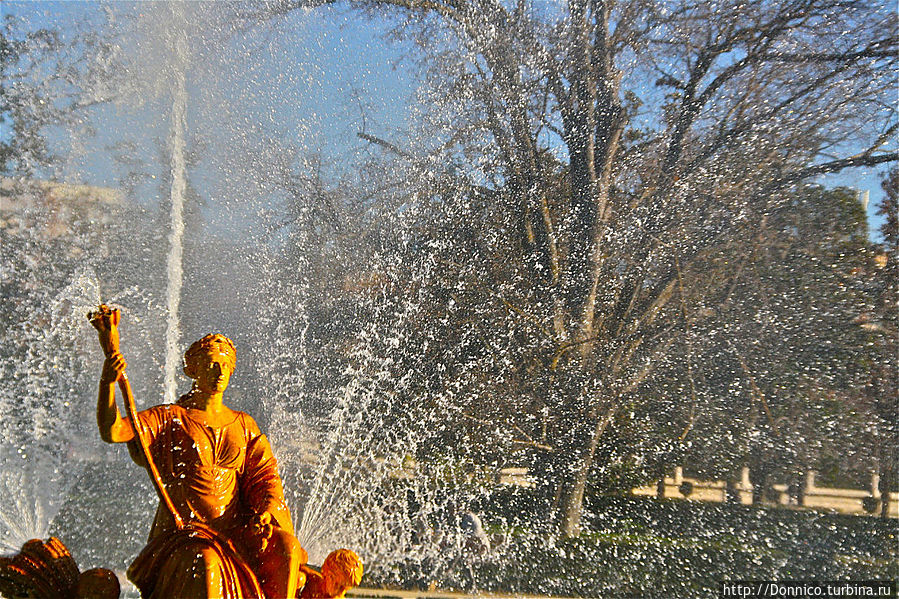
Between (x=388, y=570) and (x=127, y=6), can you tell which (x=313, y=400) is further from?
(x=127, y=6)

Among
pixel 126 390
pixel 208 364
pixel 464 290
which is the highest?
pixel 464 290

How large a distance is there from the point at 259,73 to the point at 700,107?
330 centimetres

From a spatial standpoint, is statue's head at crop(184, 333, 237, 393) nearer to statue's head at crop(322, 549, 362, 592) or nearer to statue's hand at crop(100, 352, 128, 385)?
statue's hand at crop(100, 352, 128, 385)

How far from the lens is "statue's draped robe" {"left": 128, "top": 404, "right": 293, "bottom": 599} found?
231cm

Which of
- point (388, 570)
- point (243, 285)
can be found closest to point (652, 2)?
point (243, 285)

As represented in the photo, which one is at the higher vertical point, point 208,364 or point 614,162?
point 614,162

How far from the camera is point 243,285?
532 centimetres

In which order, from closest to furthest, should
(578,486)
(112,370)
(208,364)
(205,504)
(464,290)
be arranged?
1. (112,370)
2. (205,504)
3. (208,364)
4. (578,486)
5. (464,290)

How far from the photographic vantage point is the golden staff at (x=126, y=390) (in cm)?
237

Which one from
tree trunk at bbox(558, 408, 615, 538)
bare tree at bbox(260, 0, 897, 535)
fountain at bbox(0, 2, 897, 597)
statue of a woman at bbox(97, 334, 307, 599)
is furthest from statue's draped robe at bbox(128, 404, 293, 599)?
tree trunk at bbox(558, 408, 615, 538)

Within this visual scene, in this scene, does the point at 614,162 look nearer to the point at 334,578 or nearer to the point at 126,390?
the point at 334,578

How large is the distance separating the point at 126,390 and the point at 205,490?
43cm

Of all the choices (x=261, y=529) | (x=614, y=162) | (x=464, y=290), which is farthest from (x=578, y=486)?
(x=261, y=529)

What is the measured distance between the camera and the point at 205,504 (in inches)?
98.6
